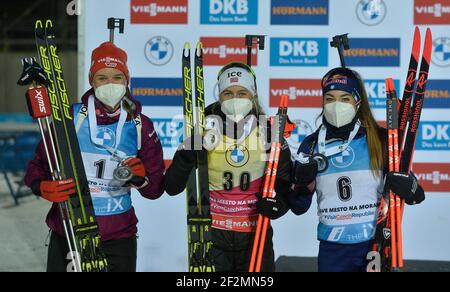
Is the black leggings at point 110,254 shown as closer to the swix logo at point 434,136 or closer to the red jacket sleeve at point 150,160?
the red jacket sleeve at point 150,160

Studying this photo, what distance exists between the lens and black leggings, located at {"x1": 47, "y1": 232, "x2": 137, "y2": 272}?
11.4 feet

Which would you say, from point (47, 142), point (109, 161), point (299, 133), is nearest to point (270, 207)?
point (109, 161)

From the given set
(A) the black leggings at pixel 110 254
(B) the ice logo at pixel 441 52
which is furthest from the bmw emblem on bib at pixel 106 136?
(B) the ice logo at pixel 441 52

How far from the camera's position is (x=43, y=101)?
11.3ft

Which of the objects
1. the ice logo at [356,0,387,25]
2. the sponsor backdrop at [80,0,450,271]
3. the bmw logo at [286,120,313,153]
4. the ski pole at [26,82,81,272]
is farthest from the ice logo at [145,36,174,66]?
the ski pole at [26,82,81,272]

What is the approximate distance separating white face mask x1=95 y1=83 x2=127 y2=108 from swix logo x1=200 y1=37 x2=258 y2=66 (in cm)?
151

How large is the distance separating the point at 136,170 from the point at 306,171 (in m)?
0.81

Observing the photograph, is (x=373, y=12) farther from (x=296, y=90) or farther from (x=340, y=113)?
(x=340, y=113)

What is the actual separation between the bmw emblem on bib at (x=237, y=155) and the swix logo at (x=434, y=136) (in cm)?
185

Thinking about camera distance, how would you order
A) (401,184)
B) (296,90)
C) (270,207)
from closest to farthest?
(401,184) → (270,207) → (296,90)

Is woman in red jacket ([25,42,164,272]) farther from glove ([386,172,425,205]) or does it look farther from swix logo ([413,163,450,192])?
swix logo ([413,163,450,192])

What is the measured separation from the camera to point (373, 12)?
4883mm

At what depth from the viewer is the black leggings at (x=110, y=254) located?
348cm
